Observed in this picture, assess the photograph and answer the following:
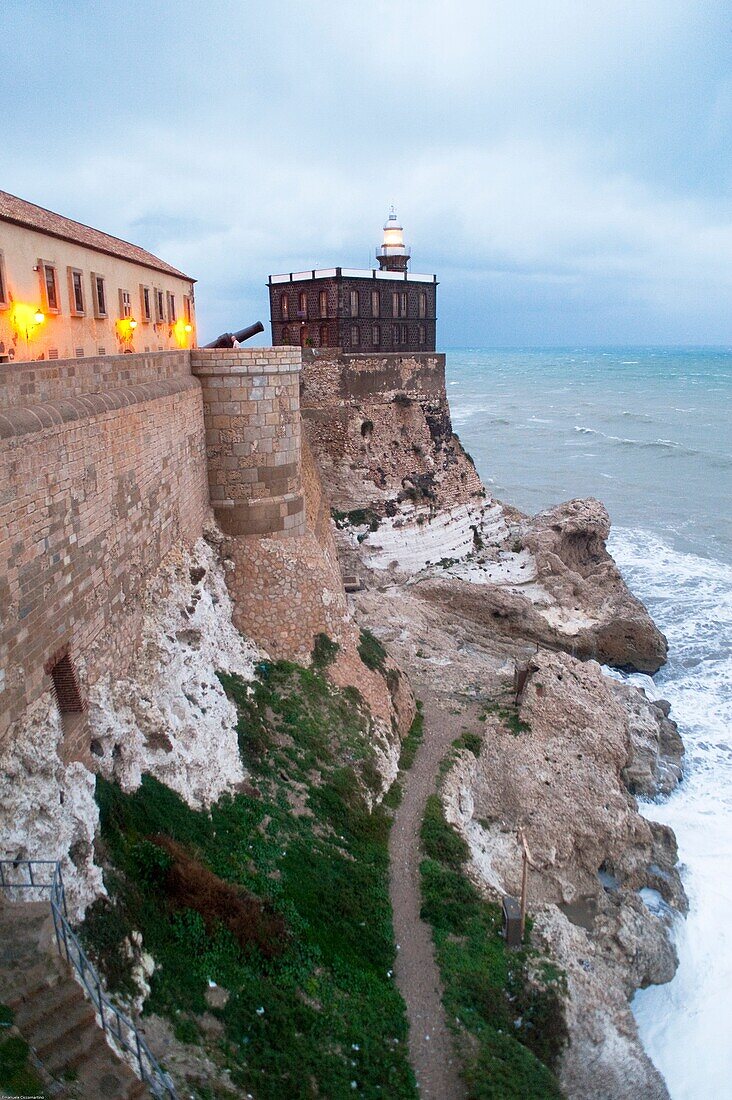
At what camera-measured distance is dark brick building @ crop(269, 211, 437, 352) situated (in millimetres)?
33781

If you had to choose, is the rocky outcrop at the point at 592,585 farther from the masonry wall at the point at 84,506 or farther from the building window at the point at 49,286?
the building window at the point at 49,286

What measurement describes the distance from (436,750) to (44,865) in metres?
9.65

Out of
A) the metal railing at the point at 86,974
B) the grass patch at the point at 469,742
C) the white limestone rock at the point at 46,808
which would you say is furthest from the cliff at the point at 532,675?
the white limestone rock at the point at 46,808

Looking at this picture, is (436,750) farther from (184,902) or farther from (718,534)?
(718,534)

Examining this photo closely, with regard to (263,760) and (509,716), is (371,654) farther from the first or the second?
(263,760)

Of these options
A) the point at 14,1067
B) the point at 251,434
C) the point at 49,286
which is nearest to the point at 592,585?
the point at 251,434

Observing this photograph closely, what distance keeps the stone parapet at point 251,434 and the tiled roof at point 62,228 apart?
12.5 ft

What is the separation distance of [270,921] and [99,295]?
1433 cm

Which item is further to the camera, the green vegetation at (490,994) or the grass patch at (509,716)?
the grass patch at (509,716)

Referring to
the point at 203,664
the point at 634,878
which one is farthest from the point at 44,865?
the point at 634,878

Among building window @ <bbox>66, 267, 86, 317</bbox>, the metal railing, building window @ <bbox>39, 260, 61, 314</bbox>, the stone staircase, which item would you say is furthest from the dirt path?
building window @ <bbox>66, 267, 86, 317</bbox>

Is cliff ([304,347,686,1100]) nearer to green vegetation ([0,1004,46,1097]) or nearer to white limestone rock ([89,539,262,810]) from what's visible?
white limestone rock ([89,539,262,810])

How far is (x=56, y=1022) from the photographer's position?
6.02 metres

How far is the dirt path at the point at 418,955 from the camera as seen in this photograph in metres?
9.14
